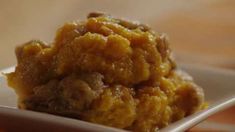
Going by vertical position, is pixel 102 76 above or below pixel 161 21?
below

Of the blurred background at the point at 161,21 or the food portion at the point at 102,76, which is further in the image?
the blurred background at the point at 161,21

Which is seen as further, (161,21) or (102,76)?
(161,21)

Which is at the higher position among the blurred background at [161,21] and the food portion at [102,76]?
the blurred background at [161,21]

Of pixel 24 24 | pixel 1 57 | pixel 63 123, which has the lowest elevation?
pixel 63 123

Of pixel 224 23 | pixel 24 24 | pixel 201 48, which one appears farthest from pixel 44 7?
pixel 224 23

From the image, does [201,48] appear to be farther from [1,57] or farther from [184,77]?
[184,77]
